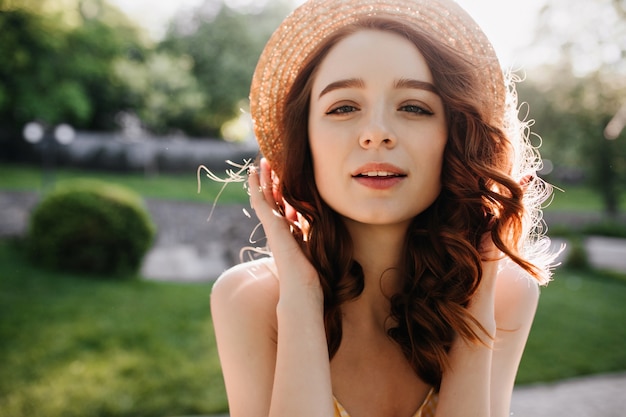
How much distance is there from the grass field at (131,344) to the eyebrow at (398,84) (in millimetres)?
3692

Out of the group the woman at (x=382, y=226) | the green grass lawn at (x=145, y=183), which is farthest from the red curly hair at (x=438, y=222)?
the green grass lawn at (x=145, y=183)

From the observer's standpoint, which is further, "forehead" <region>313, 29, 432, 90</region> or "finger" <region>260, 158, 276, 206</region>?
"finger" <region>260, 158, 276, 206</region>

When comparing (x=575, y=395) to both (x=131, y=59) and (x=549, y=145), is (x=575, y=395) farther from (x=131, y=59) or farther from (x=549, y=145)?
(x=131, y=59)

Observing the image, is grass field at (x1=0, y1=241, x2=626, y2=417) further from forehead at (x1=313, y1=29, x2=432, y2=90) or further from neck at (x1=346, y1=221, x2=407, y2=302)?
forehead at (x1=313, y1=29, x2=432, y2=90)

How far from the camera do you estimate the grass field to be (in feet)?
15.1

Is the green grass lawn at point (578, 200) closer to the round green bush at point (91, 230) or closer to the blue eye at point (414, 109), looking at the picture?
the round green bush at point (91, 230)

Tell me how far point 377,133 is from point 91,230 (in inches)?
300

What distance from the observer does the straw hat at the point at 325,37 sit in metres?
1.67

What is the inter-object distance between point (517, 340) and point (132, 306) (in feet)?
20.6

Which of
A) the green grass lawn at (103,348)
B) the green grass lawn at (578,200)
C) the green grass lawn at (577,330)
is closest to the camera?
the green grass lawn at (103,348)

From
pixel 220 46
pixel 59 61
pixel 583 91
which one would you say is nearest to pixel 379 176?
pixel 583 91

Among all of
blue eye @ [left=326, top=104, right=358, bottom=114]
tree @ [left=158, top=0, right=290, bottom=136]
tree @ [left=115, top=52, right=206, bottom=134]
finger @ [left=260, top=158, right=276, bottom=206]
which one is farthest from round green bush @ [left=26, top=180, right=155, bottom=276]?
tree @ [left=158, top=0, right=290, bottom=136]

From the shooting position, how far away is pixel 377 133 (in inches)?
59.3

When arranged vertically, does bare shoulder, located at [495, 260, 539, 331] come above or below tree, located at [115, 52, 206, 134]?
below
